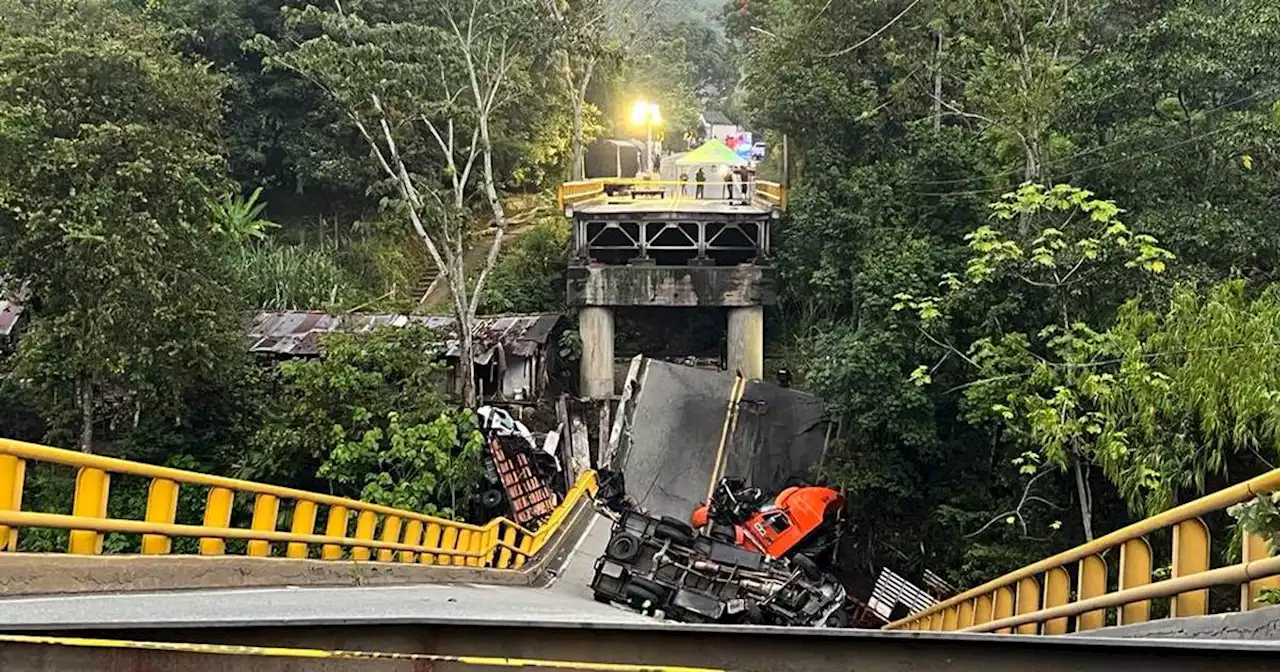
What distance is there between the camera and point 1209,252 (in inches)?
504

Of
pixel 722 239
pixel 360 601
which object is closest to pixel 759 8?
pixel 722 239

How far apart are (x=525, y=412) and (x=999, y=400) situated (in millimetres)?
11501

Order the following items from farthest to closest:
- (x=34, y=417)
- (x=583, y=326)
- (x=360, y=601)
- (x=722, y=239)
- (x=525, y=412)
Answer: (x=722, y=239) < (x=583, y=326) < (x=525, y=412) < (x=34, y=417) < (x=360, y=601)

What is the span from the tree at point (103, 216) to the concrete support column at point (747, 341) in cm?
1197

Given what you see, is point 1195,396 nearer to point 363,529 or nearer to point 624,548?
point 624,548

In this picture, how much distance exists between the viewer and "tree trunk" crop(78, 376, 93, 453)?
17141mm

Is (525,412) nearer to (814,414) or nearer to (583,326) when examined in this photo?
(583,326)

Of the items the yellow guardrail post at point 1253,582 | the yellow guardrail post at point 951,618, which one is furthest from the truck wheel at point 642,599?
the yellow guardrail post at point 1253,582

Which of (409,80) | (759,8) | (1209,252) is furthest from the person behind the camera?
(759,8)

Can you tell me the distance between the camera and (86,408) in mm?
17172

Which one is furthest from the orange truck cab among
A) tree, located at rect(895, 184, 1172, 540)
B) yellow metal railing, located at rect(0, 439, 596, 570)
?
yellow metal railing, located at rect(0, 439, 596, 570)

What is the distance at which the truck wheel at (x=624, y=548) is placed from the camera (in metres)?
12.2

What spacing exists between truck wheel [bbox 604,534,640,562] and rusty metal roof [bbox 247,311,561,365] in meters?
9.59

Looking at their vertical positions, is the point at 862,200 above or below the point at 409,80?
below
